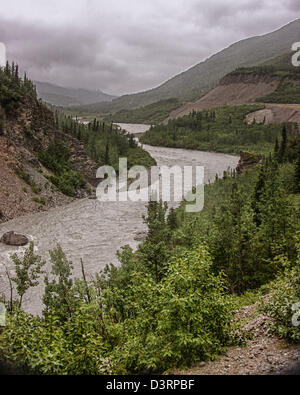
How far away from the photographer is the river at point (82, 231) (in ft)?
108

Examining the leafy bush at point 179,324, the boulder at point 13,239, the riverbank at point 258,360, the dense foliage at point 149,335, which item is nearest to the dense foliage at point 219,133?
the boulder at point 13,239

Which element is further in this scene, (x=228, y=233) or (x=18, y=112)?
(x=18, y=112)

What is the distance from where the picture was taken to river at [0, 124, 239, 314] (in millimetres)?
32969

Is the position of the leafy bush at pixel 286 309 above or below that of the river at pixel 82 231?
above

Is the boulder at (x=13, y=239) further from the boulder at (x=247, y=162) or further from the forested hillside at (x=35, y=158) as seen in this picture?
the boulder at (x=247, y=162)

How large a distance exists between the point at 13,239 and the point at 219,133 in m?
118

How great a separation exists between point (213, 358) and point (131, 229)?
3391 centimetres

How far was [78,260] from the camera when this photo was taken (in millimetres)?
33750

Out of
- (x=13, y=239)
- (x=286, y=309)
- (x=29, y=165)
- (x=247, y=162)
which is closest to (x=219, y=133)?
(x=247, y=162)

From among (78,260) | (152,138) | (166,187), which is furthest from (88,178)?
(152,138)

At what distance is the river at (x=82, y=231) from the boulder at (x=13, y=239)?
900 millimetres

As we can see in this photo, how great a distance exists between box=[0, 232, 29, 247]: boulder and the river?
90cm

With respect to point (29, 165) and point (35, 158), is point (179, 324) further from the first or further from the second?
point (35, 158)

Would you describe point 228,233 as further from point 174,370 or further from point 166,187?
point 166,187
